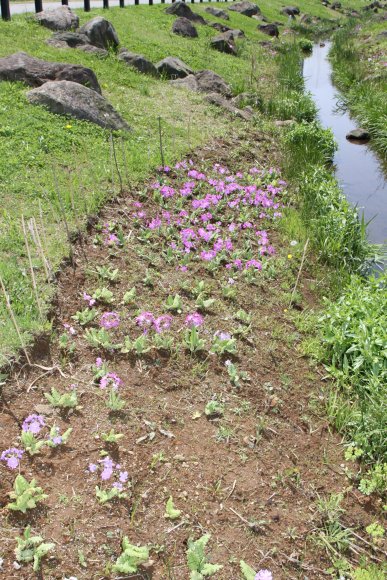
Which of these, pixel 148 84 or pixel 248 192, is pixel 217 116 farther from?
pixel 248 192

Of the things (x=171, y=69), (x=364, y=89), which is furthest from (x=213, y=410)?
(x=364, y=89)

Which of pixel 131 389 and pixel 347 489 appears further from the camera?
pixel 131 389

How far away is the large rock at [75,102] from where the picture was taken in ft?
31.2

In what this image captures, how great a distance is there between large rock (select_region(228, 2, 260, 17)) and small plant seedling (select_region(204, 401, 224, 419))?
31033 mm

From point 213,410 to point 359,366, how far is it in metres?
1.57

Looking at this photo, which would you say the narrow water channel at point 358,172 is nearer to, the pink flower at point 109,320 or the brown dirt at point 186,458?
the brown dirt at point 186,458

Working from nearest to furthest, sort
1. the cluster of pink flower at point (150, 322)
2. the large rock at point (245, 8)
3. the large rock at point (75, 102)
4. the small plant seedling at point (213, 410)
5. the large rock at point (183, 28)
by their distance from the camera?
the small plant seedling at point (213, 410), the cluster of pink flower at point (150, 322), the large rock at point (75, 102), the large rock at point (183, 28), the large rock at point (245, 8)

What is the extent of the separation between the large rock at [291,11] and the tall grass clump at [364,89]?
47.9ft

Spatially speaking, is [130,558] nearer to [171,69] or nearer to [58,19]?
[171,69]

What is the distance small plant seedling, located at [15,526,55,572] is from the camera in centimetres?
341

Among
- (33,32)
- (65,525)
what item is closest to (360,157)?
(33,32)

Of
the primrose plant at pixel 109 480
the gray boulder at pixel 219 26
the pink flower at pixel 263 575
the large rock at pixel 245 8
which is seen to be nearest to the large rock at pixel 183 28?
the gray boulder at pixel 219 26

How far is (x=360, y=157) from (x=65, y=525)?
11750 mm

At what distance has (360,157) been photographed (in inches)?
523
